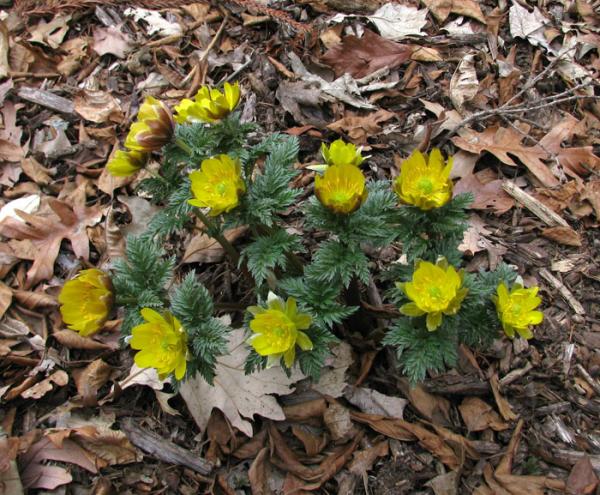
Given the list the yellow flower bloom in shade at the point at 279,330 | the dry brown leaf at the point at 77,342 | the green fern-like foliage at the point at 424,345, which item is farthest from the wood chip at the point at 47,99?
the green fern-like foliage at the point at 424,345

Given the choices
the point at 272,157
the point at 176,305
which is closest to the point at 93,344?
the point at 176,305

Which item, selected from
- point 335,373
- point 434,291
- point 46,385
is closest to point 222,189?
point 434,291

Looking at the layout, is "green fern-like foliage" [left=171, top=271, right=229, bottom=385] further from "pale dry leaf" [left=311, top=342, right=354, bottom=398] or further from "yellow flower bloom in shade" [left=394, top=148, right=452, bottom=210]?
"yellow flower bloom in shade" [left=394, top=148, right=452, bottom=210]

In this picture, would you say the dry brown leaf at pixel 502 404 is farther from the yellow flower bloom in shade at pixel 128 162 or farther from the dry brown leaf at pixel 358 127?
the yellow flower bloom in shade at pixel 128 162

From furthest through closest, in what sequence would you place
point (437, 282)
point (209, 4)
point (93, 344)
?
point (209, 4), point (93, 344), point (437, 282)

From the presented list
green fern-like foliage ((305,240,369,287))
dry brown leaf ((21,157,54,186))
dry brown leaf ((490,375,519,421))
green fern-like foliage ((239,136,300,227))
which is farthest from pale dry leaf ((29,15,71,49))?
dry brown leaf ((490,375,519,421))

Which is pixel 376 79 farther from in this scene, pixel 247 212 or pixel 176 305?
pixel 176 305

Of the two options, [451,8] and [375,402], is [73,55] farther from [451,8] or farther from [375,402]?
[375,402]
